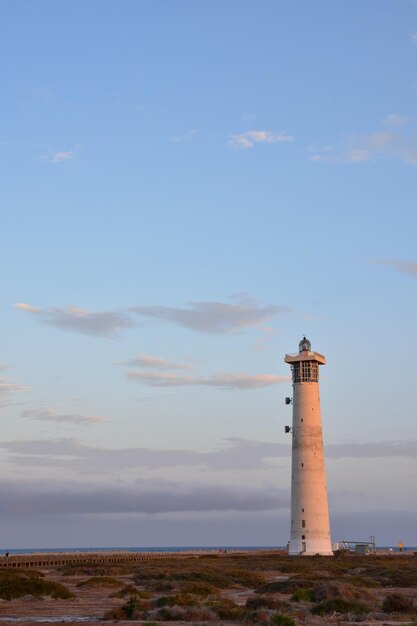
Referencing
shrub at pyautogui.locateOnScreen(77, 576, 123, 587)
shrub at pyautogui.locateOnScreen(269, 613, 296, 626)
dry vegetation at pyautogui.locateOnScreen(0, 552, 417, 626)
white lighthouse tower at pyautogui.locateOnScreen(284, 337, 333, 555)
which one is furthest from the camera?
white lighthouse tower at pyautogui.locateOnScreen(284, 337, 333, 555)

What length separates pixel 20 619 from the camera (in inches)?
1061

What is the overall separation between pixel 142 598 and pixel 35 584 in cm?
633

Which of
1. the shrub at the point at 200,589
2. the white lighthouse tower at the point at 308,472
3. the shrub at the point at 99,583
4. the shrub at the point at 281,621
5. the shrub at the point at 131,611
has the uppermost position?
the white lighthouse tower at the point at 308,472

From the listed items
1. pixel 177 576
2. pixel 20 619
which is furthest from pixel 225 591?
pixel 20 619

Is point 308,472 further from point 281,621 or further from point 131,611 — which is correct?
point 281,621

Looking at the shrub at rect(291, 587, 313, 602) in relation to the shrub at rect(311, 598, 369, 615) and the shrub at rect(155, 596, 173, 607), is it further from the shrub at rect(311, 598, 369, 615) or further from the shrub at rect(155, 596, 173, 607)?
the shrub at rect(155, 596, 173, 607)

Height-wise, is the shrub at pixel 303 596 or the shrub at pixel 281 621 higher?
the shrub at pixel 303 596

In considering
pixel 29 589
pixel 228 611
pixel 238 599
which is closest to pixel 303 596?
pixel 238 599

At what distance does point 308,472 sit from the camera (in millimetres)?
75500

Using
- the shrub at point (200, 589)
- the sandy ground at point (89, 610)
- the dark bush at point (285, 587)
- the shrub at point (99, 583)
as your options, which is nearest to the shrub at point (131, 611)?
the sandy ground at point (89, 610)

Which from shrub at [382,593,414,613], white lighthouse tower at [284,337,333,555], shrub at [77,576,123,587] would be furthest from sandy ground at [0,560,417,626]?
white lighthouse tower at [284,337,333,555]

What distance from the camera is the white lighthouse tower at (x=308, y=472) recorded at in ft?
246

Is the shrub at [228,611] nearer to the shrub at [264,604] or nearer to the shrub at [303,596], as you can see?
the shrub at [264,604]

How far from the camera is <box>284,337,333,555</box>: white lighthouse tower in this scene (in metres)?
75.1
